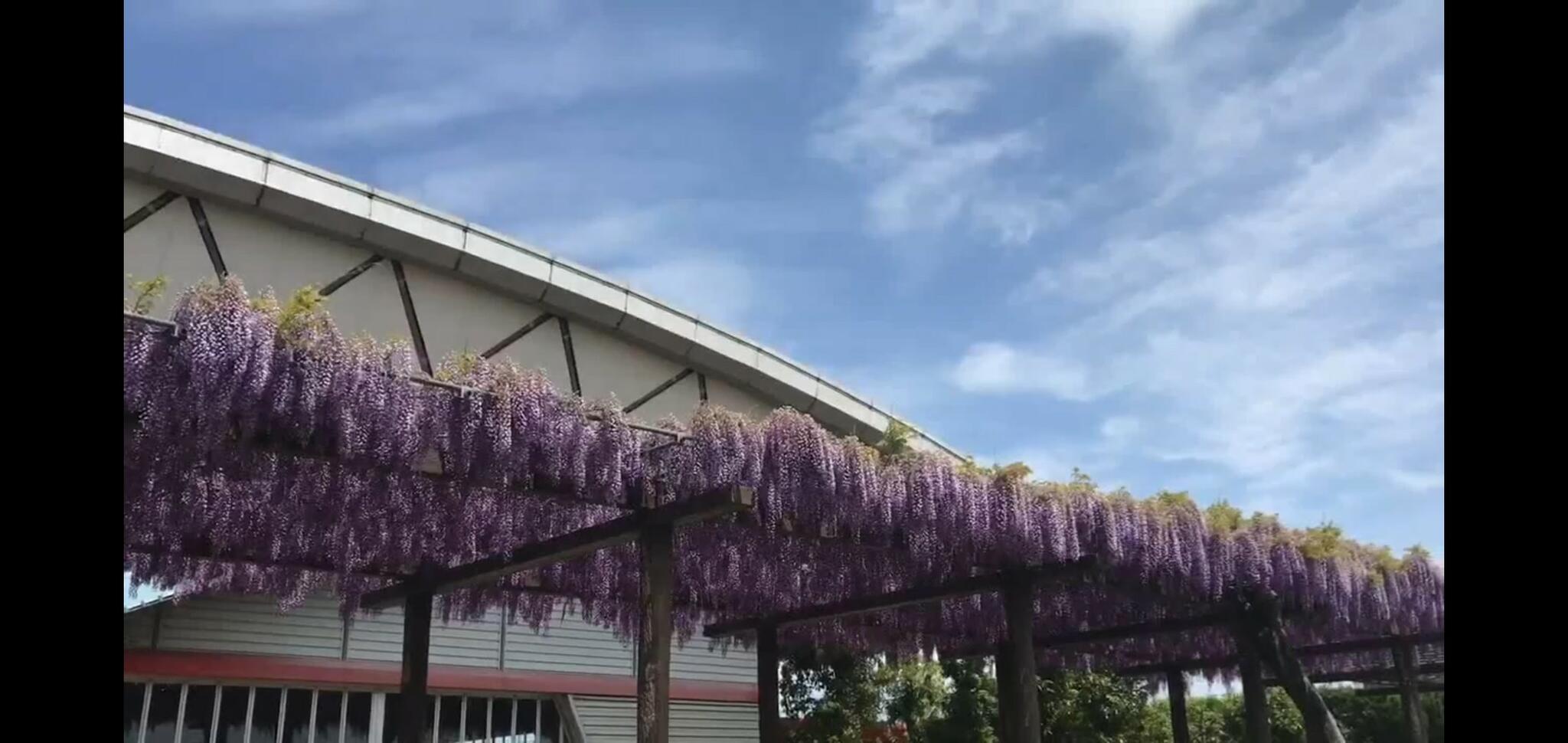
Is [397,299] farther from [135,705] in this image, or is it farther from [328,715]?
[328,715]

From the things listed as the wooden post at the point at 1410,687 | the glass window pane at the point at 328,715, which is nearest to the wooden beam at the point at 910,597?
the glass window pane at the point at 328,715

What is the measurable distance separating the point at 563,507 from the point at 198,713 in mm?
7291

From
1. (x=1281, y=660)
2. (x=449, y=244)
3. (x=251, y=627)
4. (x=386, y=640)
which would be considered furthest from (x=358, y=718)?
(x=1281, y=660)

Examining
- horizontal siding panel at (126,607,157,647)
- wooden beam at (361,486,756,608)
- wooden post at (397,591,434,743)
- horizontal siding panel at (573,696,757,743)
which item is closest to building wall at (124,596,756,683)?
horizontal siding panel at (126,607,157,647)

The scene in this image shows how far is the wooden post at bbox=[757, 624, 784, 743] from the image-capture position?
12.4 meters

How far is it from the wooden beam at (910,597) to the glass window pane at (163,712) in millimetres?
5785

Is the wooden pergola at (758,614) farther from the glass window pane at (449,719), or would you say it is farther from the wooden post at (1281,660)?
the glass window pane at (449,719)

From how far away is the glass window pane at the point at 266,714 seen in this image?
1350 cm

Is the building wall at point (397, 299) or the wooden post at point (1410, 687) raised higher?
the building wall at point (397, 299)

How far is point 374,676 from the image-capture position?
14.4 meters

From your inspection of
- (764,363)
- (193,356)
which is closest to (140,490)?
(193,356)

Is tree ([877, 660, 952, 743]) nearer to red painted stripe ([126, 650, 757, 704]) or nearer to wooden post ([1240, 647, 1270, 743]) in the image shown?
red painted stripe ([126, 650, 757, 704])
